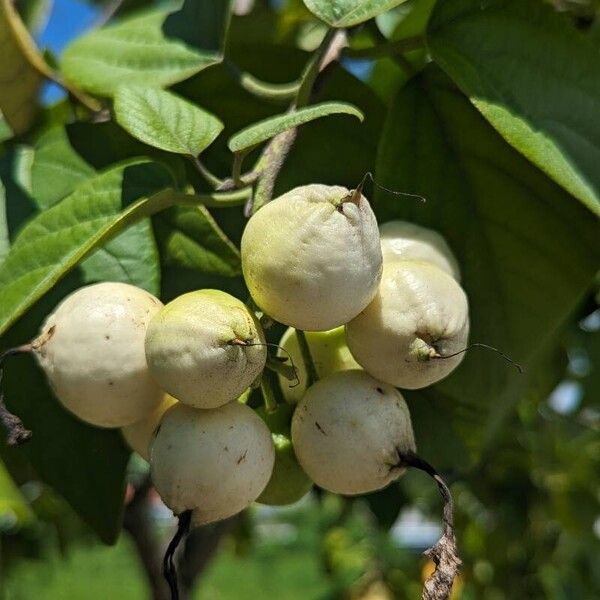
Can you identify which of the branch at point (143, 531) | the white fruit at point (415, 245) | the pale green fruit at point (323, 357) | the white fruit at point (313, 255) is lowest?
the branch at point (143, 531)

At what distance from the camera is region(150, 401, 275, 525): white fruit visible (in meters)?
0.48

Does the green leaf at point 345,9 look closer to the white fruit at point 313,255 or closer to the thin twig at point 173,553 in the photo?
the white fruit at point 313,255

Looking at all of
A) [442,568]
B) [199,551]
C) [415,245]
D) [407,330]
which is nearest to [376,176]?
→ [415,245]

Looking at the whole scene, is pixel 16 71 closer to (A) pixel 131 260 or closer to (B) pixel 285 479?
(A) pixel 131 260

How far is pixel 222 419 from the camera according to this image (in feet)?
1.58

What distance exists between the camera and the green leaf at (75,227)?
1.72 ft

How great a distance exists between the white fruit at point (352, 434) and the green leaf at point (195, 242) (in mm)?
133

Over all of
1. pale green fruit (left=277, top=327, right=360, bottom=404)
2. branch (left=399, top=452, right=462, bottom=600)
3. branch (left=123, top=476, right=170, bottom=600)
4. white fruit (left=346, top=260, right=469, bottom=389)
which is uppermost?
white fruit (left=346, top=260, right=469, bottom=389)

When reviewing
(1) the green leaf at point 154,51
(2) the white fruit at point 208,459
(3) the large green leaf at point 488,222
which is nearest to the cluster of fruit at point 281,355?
(2) the white fruit at point 208,459

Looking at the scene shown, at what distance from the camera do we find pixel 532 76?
0.61 meters

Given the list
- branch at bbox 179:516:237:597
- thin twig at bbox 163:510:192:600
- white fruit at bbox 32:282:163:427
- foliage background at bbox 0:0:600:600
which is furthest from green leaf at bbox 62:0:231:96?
branch at bbox 179:516:237:597

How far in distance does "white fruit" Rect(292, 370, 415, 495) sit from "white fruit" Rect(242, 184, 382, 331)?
5 centimetres

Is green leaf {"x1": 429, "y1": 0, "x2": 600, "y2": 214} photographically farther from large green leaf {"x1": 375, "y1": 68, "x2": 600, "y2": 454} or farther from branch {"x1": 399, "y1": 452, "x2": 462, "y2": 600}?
branch {"x1": 399, "y1": 452, "x2": 462, "y2": 600}

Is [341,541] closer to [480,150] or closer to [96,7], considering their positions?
[96,7]
